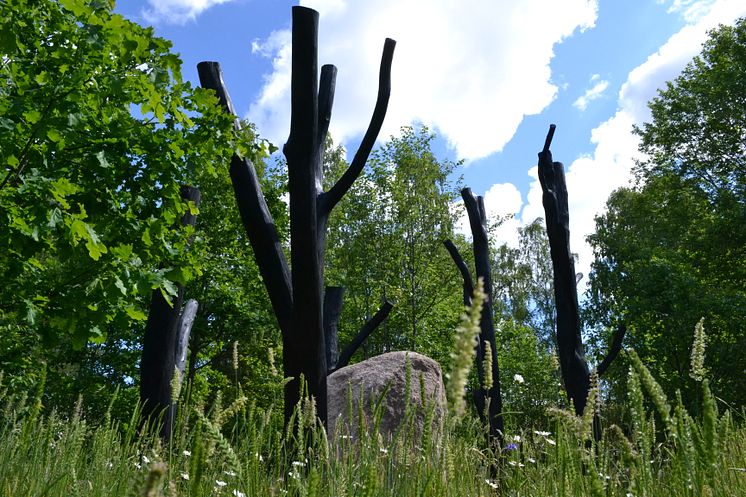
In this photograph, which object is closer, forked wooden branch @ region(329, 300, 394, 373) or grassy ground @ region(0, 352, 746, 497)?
grassy ground @ region(0, 352, 746, 497)

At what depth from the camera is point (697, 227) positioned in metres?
20.3

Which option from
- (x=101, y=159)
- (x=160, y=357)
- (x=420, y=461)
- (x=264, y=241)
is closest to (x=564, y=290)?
(x=264, y=241)

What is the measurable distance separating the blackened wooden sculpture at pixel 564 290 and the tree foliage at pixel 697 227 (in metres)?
10.5

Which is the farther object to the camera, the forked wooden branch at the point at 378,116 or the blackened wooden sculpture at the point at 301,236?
the forked wooden branch at the point at 378,116

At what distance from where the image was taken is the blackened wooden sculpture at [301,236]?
5680 millimetres

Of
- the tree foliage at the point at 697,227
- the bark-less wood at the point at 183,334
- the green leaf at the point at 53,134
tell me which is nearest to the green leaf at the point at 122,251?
the green leaf at the point at 53,134

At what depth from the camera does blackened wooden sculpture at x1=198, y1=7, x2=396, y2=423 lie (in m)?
5.68

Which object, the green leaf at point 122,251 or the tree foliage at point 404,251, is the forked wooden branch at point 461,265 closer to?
the green leaf at point 122,251

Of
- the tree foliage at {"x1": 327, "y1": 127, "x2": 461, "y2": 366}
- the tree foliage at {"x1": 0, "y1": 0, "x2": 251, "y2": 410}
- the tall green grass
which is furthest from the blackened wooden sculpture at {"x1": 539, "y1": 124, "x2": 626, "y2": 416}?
the tree foliage at {"x1": 327, "y1": 127, "x2": 461, "y2": 366}

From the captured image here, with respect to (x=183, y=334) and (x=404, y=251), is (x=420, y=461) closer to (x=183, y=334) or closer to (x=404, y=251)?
(x=183, y=334)

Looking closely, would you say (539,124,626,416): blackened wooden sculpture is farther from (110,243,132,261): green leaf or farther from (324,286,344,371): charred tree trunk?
(110,243,132,261): green leaf

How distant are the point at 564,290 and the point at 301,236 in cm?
448

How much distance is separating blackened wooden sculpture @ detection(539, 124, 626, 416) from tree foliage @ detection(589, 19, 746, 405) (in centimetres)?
1047

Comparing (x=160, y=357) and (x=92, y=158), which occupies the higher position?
(x=92, y=158)
